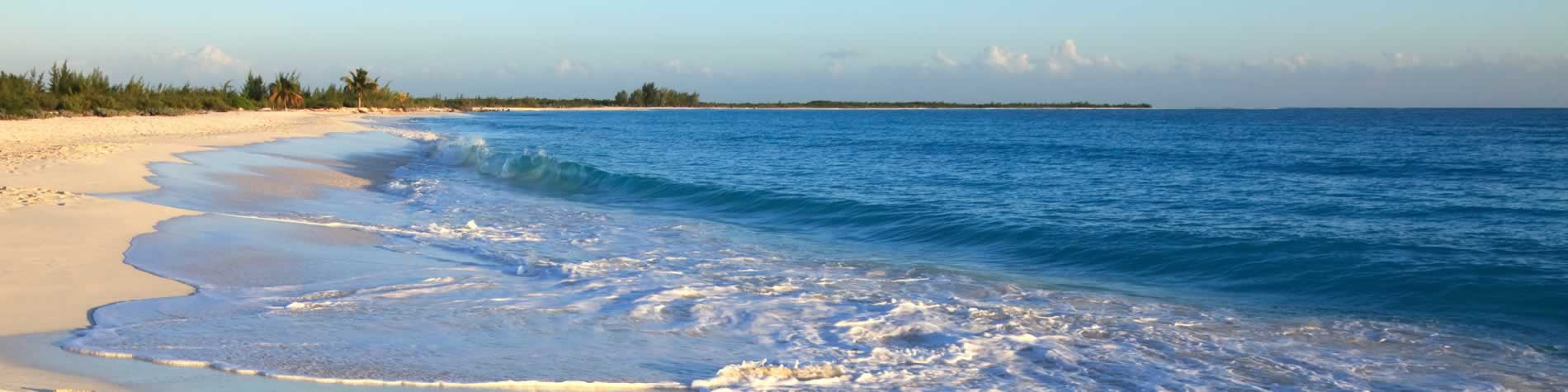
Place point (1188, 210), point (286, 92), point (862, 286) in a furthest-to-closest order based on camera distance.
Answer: point (286, 92) < point (1188, 210) < point (862, 286)

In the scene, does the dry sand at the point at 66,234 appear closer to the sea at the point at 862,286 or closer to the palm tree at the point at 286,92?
the sea at the point at 862,286

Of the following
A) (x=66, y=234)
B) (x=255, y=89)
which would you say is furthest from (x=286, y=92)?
(x=66, y=234)

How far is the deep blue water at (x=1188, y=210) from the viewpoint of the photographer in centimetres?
851

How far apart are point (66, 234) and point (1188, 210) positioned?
12.3 meters

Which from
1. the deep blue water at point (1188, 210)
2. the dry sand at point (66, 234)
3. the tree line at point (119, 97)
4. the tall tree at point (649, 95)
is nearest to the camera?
the dry sand at point (66, 234)

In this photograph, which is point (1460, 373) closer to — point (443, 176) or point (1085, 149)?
point (443, 176)

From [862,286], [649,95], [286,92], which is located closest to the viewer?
[862,286]

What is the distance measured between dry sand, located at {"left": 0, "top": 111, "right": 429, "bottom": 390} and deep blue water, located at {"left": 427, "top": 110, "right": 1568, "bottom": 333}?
6.45m

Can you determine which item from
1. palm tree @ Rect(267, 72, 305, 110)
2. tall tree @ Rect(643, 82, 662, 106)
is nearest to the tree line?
palm tree @ Rect(267, 72, 305, 110)

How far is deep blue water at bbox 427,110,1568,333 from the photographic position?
27.9ft

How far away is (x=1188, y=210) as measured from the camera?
13.7 metres

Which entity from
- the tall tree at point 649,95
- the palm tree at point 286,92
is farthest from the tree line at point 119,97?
the tall tree at point 649,95

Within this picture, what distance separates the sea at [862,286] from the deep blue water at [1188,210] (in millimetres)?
70

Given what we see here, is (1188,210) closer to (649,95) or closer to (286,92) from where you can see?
(286,92)
